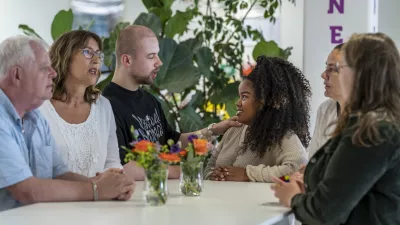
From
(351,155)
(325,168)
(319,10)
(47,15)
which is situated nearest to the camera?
(351,155)

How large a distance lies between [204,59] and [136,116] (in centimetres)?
220

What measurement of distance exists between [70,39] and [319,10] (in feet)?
8.77

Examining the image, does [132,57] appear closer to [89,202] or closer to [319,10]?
[89,202]

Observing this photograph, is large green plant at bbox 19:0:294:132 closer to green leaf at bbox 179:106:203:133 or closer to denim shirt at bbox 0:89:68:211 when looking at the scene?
green leaf at bbox 179:106:203:133

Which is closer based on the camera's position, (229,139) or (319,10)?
(229,139)

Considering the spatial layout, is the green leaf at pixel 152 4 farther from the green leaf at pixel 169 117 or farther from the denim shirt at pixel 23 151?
the denim shirt at pixel 23 151

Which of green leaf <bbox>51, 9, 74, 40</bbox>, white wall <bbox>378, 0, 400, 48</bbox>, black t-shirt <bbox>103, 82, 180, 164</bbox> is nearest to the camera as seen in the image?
black t-shirt <bbox>103, 82, 180, 164</bbox>

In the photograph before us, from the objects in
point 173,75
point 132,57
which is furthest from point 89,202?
point 173,75

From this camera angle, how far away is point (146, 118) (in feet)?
12.6

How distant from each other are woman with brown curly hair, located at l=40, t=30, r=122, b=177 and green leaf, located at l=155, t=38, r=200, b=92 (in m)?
2.09

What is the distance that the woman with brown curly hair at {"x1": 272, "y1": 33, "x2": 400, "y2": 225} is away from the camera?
2109 mm

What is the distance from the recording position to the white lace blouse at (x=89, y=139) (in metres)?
3.18

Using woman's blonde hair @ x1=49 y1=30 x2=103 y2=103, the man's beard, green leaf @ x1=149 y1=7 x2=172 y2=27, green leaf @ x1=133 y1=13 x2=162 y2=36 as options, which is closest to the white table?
woman's blonde hair @ x1=49 y1=30 x2=103 y2=103

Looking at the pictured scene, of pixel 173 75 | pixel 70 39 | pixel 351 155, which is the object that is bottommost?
pixel 173 75
